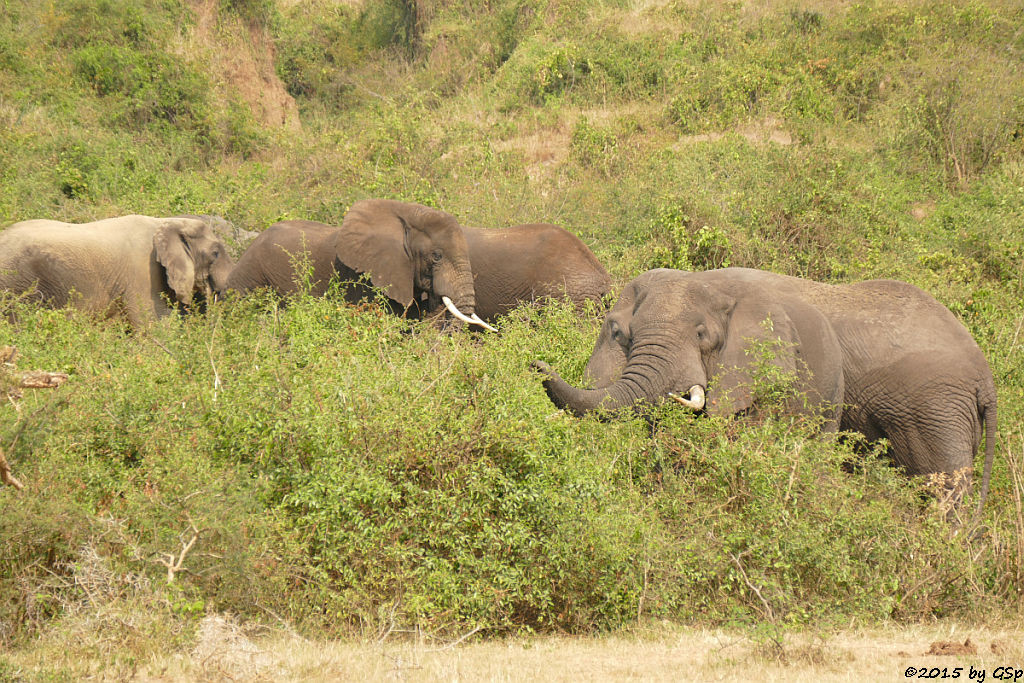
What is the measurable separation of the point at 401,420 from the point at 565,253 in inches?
212

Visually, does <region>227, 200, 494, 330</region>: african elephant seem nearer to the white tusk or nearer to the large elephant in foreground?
the white tusk

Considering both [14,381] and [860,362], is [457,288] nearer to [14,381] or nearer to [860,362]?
[860,362]

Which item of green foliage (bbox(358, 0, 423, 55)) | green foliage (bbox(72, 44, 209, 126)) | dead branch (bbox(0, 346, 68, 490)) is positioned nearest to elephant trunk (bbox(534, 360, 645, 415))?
dead branch (bbox(0, 346, 68, 490))

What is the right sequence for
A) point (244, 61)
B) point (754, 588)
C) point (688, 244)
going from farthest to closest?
point (244, 61), point (688, 244), point (754, 588)

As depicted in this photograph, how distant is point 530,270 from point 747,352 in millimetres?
4396

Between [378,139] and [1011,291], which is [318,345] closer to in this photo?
[1011,291]

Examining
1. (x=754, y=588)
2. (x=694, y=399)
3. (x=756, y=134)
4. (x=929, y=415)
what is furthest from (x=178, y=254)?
(x=756, y=134)

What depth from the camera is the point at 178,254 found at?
38.7 ft

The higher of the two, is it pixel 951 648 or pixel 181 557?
pixel 181 557

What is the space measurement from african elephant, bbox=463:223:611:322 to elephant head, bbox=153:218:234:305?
2.85 metres

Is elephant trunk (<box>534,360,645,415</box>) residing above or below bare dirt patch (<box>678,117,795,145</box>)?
above

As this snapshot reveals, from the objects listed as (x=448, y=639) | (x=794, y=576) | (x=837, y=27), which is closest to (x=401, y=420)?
(x=448, y=639)

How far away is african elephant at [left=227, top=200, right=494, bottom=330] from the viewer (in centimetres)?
1099

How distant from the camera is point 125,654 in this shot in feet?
16.7
